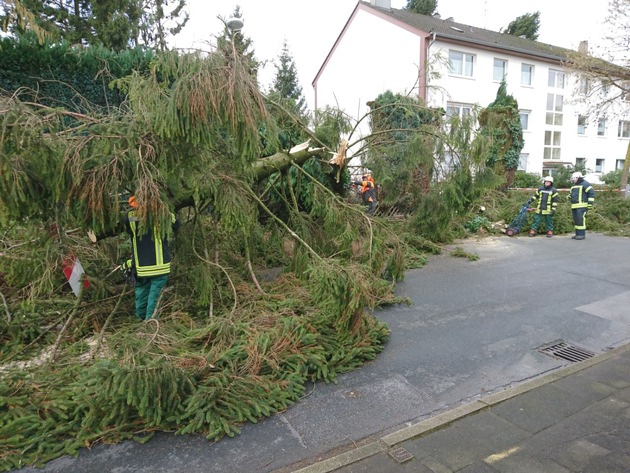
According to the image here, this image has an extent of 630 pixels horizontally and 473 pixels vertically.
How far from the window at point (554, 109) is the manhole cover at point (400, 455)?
2688cm

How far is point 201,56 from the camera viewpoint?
11.3ft

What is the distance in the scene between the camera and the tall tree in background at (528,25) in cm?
3769

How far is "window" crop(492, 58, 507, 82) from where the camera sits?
21641 millimetres

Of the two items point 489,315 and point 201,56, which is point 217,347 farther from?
point 489,315

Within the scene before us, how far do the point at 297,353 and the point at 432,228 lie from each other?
587 cm

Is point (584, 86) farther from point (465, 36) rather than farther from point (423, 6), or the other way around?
point (423, 6)

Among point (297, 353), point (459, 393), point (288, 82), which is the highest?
point (288, 82)

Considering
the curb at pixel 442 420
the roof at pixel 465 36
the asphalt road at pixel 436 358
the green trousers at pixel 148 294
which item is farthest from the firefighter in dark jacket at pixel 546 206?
the roof at pixel 465 36

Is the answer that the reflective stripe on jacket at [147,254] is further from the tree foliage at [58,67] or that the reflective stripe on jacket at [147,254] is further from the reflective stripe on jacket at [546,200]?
the reflective stripe on jacket at [546,200]

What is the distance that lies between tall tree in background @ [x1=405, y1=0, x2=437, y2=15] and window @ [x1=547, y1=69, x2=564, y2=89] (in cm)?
2130

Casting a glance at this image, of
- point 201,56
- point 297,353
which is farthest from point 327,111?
point 297,353

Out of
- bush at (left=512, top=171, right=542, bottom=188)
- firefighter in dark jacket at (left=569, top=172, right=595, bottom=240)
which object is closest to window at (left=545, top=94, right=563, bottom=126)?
bush at (left=512, top=171, right=542, bottom=188)

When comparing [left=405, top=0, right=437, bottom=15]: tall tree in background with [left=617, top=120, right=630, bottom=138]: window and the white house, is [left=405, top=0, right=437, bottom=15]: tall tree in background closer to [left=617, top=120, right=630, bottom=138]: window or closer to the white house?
the white house

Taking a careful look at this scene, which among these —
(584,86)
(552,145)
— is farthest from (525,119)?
(584,86)
